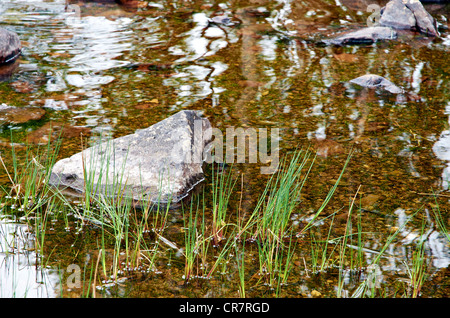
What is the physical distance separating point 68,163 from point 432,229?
2638 mm

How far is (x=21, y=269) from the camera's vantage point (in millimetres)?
2762

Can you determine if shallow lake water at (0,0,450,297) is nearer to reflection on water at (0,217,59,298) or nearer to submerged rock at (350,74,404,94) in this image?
reflection on water at (0,217,59,298)

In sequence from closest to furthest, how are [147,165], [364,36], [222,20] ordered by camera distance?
[147,165] < [364,36] < [222,20]

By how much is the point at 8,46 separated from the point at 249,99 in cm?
325

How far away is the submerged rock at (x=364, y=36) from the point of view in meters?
6.84

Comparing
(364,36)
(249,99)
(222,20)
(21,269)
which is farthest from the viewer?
(222,20)

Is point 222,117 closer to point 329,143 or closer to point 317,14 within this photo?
point 329,143

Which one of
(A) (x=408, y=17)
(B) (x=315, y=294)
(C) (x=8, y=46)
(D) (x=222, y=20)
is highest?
(A) (x=408, y=17)

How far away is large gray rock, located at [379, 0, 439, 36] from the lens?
7395 mm

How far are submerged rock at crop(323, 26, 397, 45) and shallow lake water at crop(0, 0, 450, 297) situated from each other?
161mm

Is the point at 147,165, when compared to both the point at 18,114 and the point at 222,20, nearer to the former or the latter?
the point at 18,114

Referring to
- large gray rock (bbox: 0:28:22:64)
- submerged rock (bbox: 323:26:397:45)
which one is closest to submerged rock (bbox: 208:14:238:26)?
submerged rock (bbox: 323:26:397:45)

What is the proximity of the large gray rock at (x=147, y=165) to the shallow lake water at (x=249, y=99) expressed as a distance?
298 millimetres

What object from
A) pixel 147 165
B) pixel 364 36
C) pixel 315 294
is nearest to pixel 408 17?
pixel 364 36
